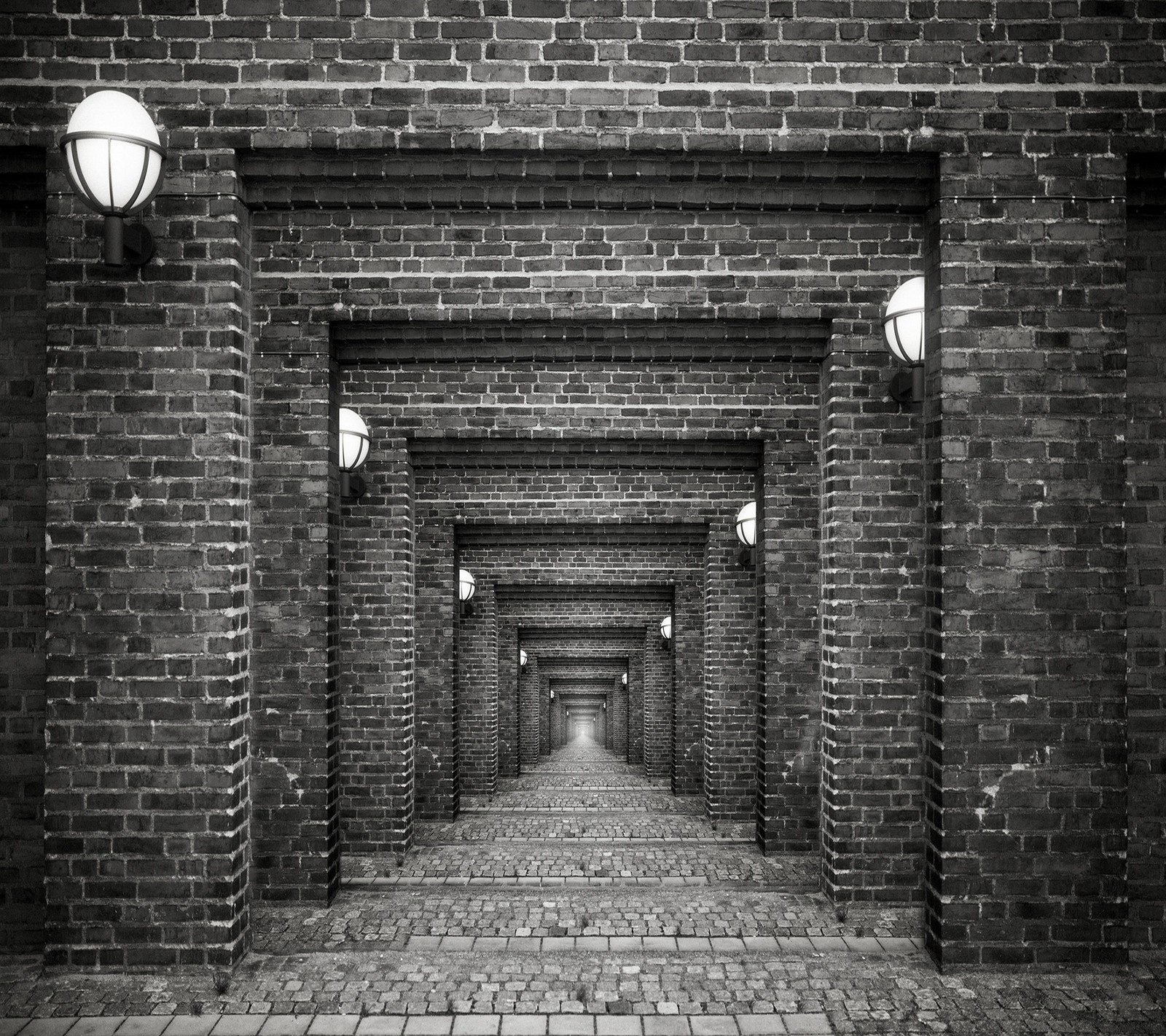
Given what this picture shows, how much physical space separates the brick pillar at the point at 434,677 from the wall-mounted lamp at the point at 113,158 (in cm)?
705

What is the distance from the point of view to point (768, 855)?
759 cm

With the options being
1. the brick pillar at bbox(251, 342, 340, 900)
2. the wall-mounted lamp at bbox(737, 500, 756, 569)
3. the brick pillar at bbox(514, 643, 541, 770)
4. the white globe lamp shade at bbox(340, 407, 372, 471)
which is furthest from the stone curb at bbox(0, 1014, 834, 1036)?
the brick pillar at bbox(514, 643, 541, 770)

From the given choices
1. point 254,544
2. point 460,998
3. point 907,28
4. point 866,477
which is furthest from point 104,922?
point 907,28

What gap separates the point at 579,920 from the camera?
17.1ft

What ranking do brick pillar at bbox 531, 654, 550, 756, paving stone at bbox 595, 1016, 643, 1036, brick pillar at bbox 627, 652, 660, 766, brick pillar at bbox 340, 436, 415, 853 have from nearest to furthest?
paving stone at bbox 595, 1016, 643, 1036 → brick pillar at bbox 340, 436, 415, 853 → brick pillar at bbox 627, 652, 660, 766 → brick pillar at bbox 531, 654, 550, 756

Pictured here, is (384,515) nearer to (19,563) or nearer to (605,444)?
(605,444)

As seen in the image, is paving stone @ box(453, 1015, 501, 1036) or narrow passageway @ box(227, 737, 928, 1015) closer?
paving stone @ box(453, 1015, 501, 1036)

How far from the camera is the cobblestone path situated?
148 inches

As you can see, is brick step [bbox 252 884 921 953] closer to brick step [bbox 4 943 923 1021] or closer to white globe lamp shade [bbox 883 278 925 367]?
brick step [bbox 4 943 923 1021]

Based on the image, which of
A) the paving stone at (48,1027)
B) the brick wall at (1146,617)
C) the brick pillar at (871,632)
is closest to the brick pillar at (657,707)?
the brick pillar at (871,632)

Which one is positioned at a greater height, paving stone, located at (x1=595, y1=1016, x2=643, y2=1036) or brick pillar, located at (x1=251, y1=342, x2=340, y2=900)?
brick pillar, located at (x1=251, y1=342, x2=340, y2=900)

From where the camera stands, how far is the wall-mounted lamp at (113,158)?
353 cm

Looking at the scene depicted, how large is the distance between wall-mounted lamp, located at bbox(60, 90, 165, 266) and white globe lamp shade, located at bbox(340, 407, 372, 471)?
3.06 metres

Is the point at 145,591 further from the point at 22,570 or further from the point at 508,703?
the point at 508,703
